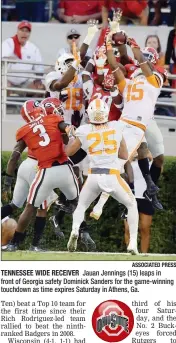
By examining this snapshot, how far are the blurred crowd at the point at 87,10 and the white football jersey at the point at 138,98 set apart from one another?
6.73ft

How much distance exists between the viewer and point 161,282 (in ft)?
50.8

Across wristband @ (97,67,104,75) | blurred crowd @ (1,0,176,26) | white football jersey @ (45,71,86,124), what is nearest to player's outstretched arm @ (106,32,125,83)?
wristband @ (97,67,104,75)

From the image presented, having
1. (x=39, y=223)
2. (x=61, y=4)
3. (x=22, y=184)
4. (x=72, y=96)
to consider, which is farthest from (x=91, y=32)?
(x=61, y=4)

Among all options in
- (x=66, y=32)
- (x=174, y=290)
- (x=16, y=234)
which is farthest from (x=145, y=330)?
(x=66, y=32)

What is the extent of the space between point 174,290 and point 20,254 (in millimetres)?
1406

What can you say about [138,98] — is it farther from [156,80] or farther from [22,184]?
[22,184]

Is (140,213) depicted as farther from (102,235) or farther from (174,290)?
(174,290)

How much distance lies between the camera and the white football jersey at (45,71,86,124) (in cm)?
1678

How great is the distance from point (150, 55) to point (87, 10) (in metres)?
2.30

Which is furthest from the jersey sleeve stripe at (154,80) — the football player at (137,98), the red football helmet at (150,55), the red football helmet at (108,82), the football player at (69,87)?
the football player at (69,87)

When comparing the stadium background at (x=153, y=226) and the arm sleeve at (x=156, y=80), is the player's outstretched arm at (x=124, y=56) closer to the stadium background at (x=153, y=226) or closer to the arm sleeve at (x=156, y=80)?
the arm sleeve at (x=156, y=80)

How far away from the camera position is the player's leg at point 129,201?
15906 mm

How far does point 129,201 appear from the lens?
52.5ft

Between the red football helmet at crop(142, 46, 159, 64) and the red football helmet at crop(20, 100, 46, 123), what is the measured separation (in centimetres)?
105
